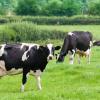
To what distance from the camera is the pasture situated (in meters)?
14.2

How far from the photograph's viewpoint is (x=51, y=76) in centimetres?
2062

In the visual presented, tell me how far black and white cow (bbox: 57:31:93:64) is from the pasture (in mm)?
4382

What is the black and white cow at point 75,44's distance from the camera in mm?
26734

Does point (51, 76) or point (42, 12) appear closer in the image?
point (51, 76)

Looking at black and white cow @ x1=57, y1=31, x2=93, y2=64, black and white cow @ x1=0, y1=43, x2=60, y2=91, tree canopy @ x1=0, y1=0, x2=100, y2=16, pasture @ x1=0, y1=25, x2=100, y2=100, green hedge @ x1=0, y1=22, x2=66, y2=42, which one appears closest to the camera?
pasture @ x1=0, y1=25, x2=100, y2=100

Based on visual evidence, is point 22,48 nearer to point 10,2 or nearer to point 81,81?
point 81,81

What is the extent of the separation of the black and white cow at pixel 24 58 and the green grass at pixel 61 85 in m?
0.66

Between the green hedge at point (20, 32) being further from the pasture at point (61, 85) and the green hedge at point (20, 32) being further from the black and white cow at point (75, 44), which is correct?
the pasture at point (61, 85)

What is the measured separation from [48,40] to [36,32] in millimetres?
1507

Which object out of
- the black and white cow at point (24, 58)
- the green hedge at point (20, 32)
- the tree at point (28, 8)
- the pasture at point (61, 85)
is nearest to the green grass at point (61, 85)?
the pasture at point (61, 85)

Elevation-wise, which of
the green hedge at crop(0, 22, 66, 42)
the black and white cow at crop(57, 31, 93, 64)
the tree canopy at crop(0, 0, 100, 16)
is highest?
the black and white cow at crop(57, 31, 93, 64)

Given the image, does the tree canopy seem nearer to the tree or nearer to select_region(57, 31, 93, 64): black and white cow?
the tree

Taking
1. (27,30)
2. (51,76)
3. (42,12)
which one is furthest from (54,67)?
(42,12)

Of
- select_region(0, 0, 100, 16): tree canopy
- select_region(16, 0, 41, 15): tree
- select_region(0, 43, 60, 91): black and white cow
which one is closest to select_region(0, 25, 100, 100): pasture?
select_region(0, 43, 60, 91): black and white cow
